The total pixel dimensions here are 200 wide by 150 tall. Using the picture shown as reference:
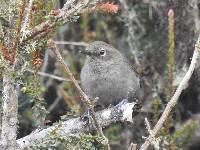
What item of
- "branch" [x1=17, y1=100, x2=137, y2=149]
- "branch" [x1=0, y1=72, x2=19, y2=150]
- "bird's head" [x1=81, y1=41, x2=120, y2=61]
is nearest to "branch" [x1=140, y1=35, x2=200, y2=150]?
"branch" [x1=17, y1=100, x2=137, y2=149]

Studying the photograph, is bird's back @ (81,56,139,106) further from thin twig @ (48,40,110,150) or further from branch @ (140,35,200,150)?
thin twig @ (48,40,110,150)

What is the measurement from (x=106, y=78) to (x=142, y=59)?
1281 mm

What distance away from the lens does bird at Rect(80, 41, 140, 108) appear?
17.1 ft

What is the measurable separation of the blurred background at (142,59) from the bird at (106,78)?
16.7 inches

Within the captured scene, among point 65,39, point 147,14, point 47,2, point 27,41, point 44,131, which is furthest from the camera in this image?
point 65,39

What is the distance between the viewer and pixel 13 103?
10.9 feet

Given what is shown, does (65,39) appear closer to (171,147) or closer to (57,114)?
(57,114)

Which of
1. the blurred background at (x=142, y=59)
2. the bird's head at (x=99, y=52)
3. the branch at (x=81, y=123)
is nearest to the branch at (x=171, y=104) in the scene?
the branch at (x=81, y=123)

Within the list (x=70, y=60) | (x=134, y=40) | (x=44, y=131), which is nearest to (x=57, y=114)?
(x=70, y=60)

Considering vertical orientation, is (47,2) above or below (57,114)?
above

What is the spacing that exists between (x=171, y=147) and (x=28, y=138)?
1.55 m

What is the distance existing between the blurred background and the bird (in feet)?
1.39

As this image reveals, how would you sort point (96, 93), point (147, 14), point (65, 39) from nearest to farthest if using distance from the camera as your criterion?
point (96, 93) → point (147, 14) → point (65, 39)

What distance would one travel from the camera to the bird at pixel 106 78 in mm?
5207
